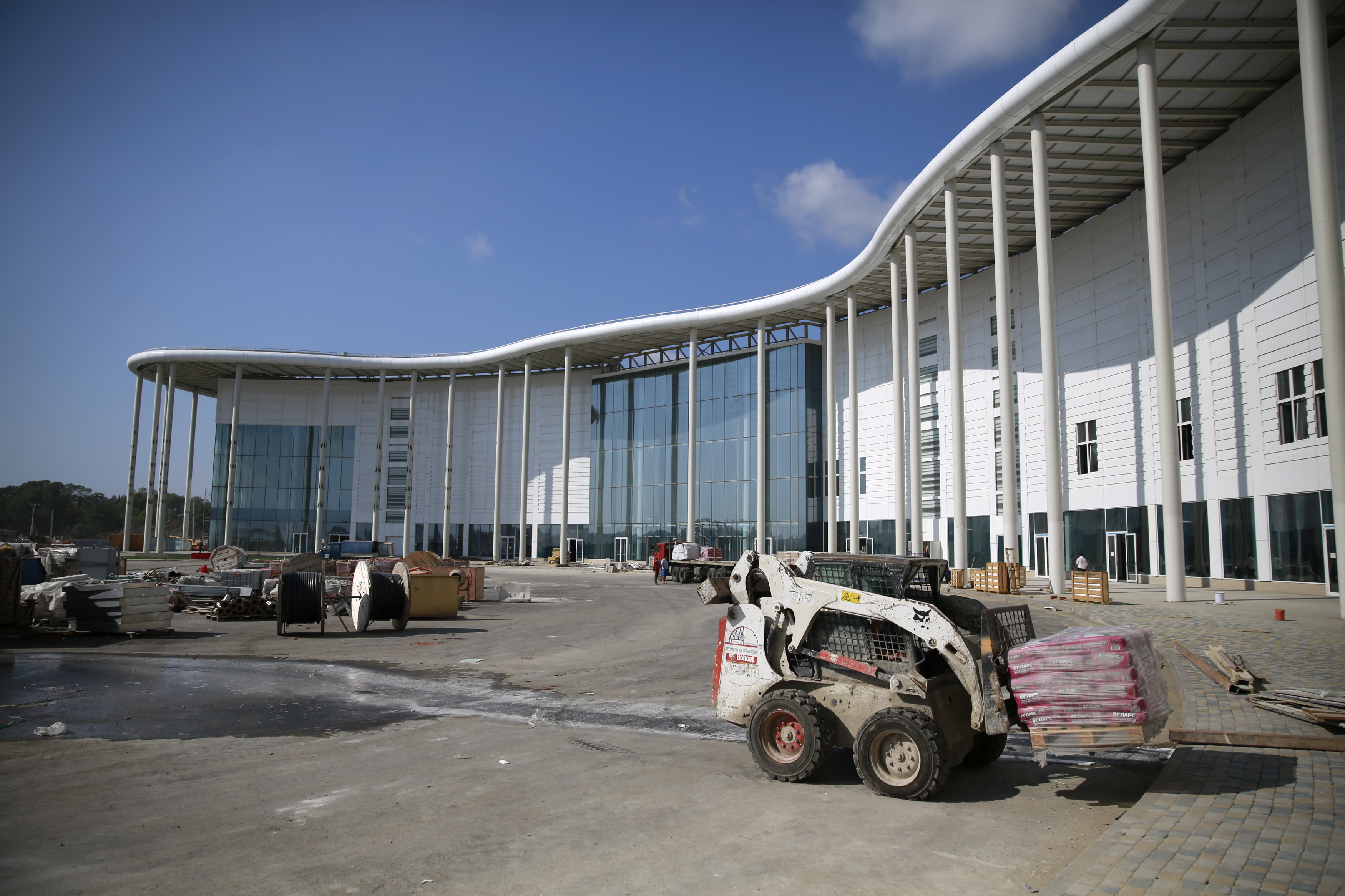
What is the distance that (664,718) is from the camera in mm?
10422

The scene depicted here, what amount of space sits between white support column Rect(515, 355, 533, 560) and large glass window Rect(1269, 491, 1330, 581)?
155 ft

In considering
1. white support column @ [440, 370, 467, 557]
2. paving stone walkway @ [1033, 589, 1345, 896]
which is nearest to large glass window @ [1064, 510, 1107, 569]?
paving stone walkway @ [1033, 589, 1345, 896]

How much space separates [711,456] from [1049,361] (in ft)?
105

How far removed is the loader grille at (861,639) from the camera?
7.16 metres

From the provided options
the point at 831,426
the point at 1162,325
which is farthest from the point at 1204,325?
the point at 831,426

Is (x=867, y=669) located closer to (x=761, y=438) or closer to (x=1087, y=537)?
(x=1087, y=537)

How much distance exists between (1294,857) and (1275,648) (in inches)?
438

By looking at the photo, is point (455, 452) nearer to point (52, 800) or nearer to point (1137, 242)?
point (1137, 242)

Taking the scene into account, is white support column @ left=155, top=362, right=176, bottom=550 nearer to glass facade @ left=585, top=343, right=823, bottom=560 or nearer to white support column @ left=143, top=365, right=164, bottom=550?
white support column @ left=143, top=365, right=164, bottom=550

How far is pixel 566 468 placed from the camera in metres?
61.7

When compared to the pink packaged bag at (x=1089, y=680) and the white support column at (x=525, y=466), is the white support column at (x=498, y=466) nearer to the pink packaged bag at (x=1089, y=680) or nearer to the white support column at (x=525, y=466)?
the white support column at (x=525, y=466)

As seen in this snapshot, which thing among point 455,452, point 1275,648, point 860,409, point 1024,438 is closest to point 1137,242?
point 1024,438

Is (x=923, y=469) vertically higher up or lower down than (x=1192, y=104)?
lower down

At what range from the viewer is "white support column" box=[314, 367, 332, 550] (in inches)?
2687
